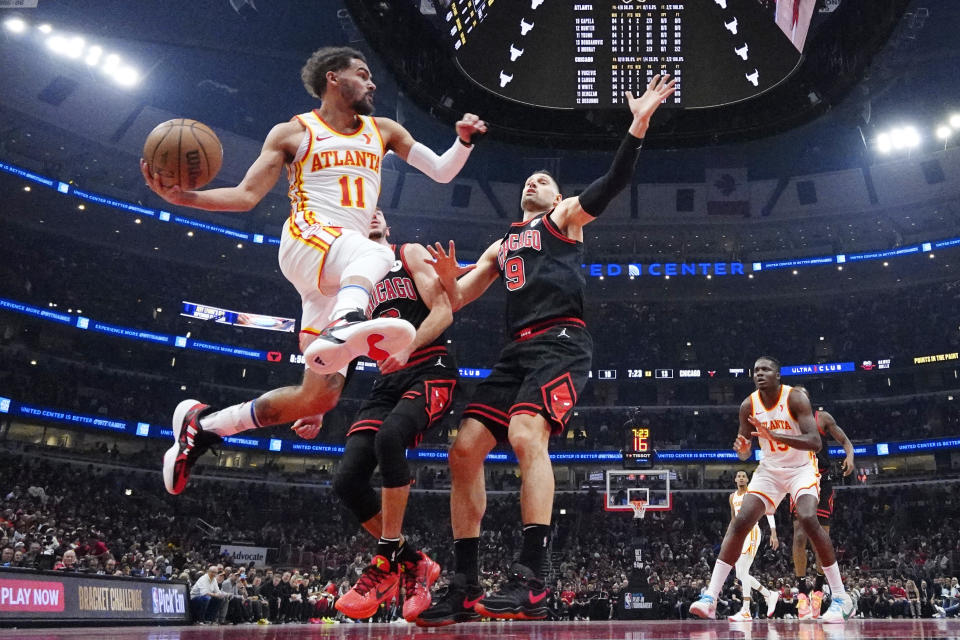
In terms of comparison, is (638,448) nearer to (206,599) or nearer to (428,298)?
(206,599)

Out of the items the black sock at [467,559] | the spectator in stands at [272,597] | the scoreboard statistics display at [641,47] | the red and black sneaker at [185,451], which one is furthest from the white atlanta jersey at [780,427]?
the spectator in stands at [272,597]

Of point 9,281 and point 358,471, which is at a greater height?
point 9,281

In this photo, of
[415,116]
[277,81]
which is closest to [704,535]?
[415,116]

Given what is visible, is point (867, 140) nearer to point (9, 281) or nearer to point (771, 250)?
point (771, 250)

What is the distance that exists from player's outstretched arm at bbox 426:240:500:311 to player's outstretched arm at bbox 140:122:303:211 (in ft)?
3.51

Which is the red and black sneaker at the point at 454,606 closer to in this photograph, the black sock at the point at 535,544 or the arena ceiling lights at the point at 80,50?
the black sock at the point at 535,544

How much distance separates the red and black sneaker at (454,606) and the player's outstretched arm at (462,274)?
1.68 metres

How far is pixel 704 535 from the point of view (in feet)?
105

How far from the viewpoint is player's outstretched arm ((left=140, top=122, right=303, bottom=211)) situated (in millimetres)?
3994

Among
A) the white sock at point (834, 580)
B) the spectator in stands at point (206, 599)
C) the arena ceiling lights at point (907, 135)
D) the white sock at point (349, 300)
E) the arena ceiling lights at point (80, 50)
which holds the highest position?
the arena ceiling lights at point (80, 50)

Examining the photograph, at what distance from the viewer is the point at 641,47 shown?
13891 millimetres

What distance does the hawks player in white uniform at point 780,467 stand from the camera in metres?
6.77

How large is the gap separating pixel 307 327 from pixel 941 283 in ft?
134

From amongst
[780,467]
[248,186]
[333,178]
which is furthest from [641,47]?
[248,186]
